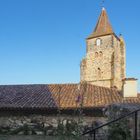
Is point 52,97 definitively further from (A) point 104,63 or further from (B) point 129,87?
(A) point 104,63

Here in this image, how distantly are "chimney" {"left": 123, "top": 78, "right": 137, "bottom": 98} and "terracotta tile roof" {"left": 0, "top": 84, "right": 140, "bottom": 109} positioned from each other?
40 centimetres

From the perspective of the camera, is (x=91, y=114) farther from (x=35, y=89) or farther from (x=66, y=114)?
(x=35, y=89)

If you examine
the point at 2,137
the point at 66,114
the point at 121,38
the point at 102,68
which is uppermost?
the point at 121,38

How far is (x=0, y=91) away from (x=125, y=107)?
1146 cm

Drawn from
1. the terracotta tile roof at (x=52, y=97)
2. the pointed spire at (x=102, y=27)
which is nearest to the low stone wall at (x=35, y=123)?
the terracotta tile roof at (x=52, y=97)

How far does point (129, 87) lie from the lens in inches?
617

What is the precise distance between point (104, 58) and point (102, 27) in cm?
575

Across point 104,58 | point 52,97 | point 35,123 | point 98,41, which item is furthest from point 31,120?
point 98,41

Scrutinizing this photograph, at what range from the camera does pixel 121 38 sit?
158 feet

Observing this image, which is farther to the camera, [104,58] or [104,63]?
[104,58]

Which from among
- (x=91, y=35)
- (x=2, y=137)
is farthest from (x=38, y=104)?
(x=91, y=35)

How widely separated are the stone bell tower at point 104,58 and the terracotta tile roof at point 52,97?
24944mm

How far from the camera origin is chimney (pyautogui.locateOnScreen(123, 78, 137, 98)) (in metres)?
15.2

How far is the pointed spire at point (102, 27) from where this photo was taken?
1817 inches
